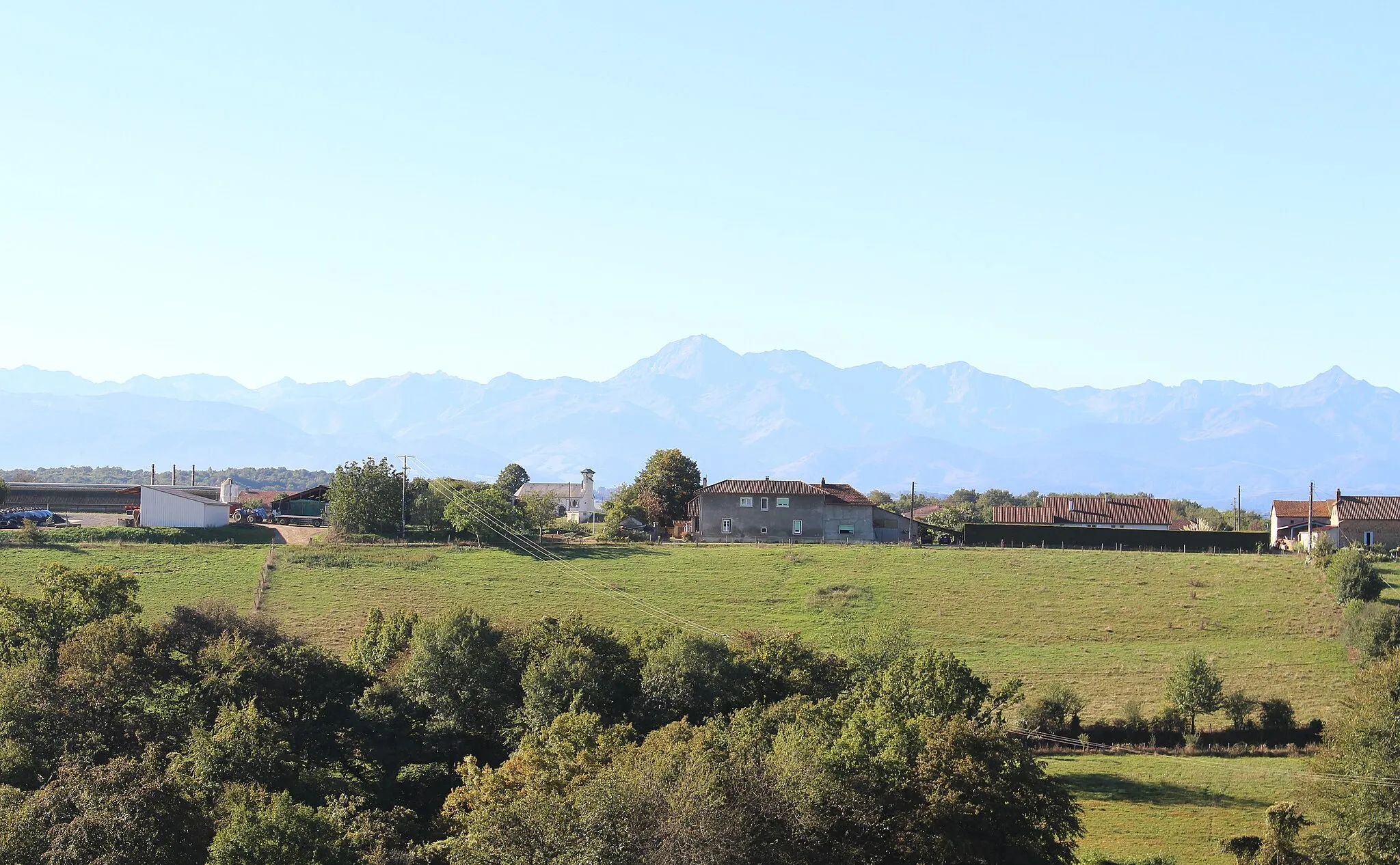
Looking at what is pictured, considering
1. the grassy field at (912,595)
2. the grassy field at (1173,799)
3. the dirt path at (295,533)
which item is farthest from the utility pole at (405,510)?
the grassy field at (1173,799)

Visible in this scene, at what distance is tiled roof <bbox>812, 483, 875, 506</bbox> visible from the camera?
92.6 m

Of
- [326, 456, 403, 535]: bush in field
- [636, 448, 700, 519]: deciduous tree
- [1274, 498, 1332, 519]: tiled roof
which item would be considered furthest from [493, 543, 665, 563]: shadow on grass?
[1274, 498, 1332, 519]: tiled roof

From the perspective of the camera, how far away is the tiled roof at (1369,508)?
3264 inches

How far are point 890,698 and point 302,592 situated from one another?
118ft

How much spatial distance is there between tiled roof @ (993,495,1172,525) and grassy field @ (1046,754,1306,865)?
2094 inches

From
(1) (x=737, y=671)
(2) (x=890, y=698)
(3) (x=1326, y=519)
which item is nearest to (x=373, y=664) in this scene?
(1) (x=737, y=671)

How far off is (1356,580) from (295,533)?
62.1 meters

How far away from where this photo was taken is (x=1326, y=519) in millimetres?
86875

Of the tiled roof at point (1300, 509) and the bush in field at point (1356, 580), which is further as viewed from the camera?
the tiled roof at point (1300, 509)

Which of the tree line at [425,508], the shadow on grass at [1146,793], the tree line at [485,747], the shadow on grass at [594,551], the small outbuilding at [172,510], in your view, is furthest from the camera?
the small outbuilding at [172,510]

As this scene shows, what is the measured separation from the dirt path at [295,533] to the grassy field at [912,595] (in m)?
3.76

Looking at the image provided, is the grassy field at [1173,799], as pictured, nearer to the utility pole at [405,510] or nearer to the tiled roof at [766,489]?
the tiled roof at [766,489]

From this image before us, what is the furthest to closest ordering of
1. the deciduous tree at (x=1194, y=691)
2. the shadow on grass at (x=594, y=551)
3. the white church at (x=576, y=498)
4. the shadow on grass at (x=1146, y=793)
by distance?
the white church at (x=576, y=498) → the shadow on grass at (x=594, y=551) → the deciduous tree at (x=1194, y=691) → the shadow on grass at (x=1146, y=793)

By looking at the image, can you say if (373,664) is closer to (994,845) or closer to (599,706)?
(599,706)
